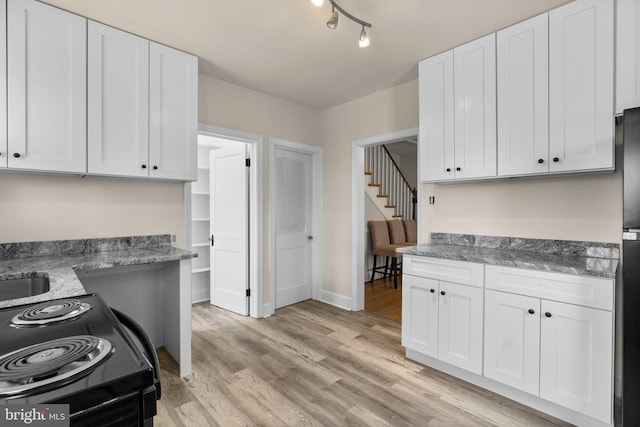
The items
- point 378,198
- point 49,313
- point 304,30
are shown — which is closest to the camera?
point 49,313

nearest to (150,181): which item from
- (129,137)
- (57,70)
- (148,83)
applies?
(129,137)

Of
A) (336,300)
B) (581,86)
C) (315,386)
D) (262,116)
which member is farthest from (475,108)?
(336,300)

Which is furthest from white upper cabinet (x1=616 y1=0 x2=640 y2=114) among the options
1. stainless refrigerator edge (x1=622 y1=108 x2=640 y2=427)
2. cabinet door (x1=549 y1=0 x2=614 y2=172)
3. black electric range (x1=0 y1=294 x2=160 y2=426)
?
black electric range (x1=0 y1=294 x2=160 y2=426)

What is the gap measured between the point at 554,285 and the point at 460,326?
69cm

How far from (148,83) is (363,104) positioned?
2385 mm

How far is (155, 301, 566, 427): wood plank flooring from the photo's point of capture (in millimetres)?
1977

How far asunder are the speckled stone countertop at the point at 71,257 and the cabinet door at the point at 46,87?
61 cm

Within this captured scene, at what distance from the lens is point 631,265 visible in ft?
5.08

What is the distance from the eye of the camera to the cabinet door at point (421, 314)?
2496mm

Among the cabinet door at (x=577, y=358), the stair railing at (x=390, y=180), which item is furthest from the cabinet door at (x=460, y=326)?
the stair railing at (x=390, y=180)

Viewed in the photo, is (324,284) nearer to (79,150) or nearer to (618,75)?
(79,150)

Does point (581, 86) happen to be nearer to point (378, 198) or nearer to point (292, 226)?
point (292, 226)

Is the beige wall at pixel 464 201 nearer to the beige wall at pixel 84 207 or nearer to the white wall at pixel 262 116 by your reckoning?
the white wall at pixel 262 116

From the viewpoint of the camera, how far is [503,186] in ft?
8.79
